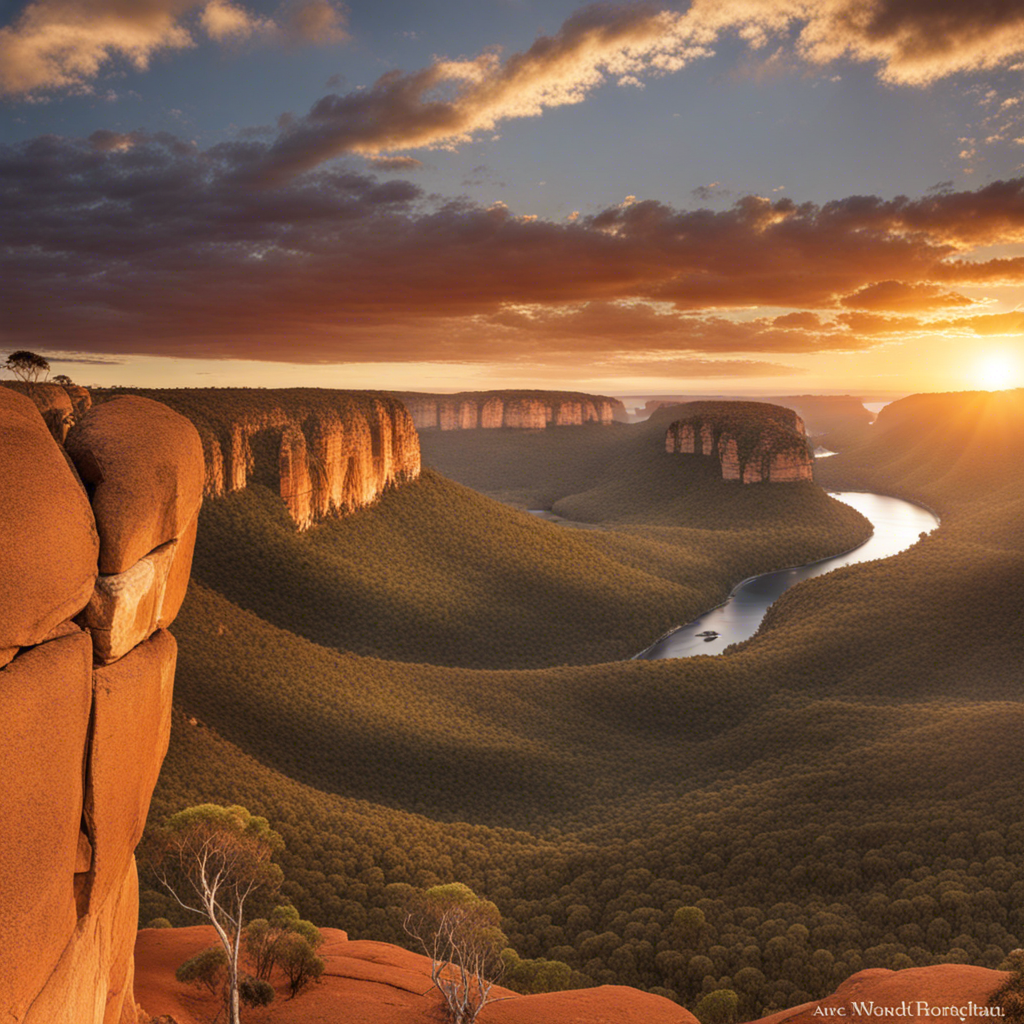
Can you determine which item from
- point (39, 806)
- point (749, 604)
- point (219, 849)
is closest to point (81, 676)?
point (39, 806)

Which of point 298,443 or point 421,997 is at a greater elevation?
point 298,443

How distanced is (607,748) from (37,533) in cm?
5556

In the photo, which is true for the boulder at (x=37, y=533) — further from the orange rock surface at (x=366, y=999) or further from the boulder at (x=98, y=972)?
the orange rock surface at (x=366, y=999)

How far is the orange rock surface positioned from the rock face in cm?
15812

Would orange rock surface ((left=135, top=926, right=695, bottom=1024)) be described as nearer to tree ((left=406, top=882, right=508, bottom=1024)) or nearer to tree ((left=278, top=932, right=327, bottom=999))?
tree ((left=278, top=932, right=327, bottom=999))

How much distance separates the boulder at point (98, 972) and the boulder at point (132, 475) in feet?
20.4

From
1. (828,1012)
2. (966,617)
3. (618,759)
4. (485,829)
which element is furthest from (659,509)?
(828,1012)

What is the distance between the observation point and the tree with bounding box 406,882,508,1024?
2270 cm

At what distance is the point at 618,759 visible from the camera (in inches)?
2259

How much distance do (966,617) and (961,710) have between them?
26.4 metres

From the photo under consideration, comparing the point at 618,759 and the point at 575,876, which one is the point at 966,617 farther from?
the point at 575,876

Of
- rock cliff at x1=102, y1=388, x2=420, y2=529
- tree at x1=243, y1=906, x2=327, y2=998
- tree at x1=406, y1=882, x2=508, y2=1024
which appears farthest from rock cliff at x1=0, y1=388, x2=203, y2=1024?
rock cliff at x1=102, y1=388, x2=420, y2=529

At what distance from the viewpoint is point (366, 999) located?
2067cm

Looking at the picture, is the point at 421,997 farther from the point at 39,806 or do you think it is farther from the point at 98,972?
the point at 39,806
